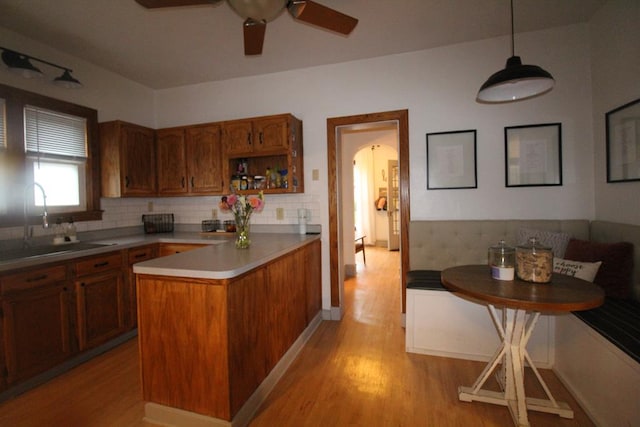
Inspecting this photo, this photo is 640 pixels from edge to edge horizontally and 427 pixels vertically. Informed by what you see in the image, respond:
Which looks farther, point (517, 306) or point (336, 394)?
point (336, 394)

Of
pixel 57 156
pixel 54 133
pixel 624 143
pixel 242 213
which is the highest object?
pixel 54 133

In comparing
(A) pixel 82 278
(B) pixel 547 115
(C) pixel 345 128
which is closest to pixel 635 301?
(B) pixel 547 115

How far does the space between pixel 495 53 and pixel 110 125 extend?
3849 millimetres

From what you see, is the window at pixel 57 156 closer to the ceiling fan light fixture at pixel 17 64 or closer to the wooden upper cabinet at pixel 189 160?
the ceiling fan light fixture at pixel 17 64

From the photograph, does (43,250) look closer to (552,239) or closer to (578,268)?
(578,268)

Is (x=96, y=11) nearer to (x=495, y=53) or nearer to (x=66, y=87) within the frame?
(x=66, y=87)

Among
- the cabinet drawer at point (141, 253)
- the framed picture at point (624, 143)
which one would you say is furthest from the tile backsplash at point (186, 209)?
the framed picture at point (624, 143)

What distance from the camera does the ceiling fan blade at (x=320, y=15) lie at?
1653 millimetres

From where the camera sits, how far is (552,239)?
2320 mm

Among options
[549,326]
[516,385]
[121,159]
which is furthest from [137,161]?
[549,326]

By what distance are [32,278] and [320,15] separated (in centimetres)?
260

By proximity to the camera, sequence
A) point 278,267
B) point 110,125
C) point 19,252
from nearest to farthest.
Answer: point 278,267
point 19,252
point 110,125

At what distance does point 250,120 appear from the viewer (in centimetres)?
303

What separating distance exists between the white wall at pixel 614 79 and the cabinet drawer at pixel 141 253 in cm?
403
